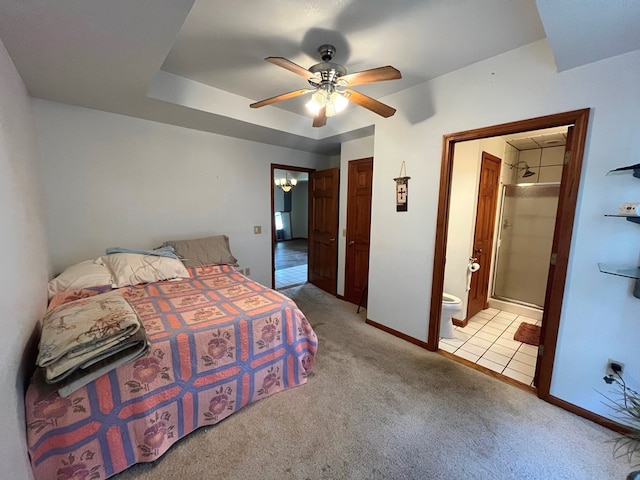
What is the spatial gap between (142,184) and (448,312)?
3592 millimetres

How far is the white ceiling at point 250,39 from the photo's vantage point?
1276 millimetres

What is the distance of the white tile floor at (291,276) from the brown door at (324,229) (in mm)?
332

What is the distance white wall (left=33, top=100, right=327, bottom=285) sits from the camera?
2420mm

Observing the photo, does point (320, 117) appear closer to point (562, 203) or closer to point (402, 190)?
point (402, 190)

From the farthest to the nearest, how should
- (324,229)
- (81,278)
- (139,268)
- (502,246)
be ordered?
(324,229)
(502,246)
(139,268)
(81,278)

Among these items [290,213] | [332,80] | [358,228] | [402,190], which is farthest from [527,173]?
[290,213]

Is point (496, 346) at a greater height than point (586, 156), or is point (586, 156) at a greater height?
point (586, 156)

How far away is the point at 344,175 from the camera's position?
3.79 meters

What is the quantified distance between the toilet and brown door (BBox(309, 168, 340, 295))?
1.70 meters

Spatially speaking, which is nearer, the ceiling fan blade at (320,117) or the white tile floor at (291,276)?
the ceiling fan blade at (320,117)

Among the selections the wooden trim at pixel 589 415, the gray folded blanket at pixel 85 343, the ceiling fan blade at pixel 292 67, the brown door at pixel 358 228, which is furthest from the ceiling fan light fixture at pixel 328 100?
the wooden trim at pixel 589 415

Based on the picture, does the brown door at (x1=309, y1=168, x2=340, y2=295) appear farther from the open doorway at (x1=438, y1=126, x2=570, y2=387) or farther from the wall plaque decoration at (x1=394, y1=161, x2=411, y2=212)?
the open doorway at (x1=438, y1=126, x2=570, y2=387)

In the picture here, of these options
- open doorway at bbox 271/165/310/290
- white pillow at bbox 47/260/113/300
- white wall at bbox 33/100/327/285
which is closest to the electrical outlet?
white wall at bbox 33/100/327/285

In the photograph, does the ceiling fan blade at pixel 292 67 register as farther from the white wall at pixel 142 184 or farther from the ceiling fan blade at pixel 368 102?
the white wall at pixel 142 184
